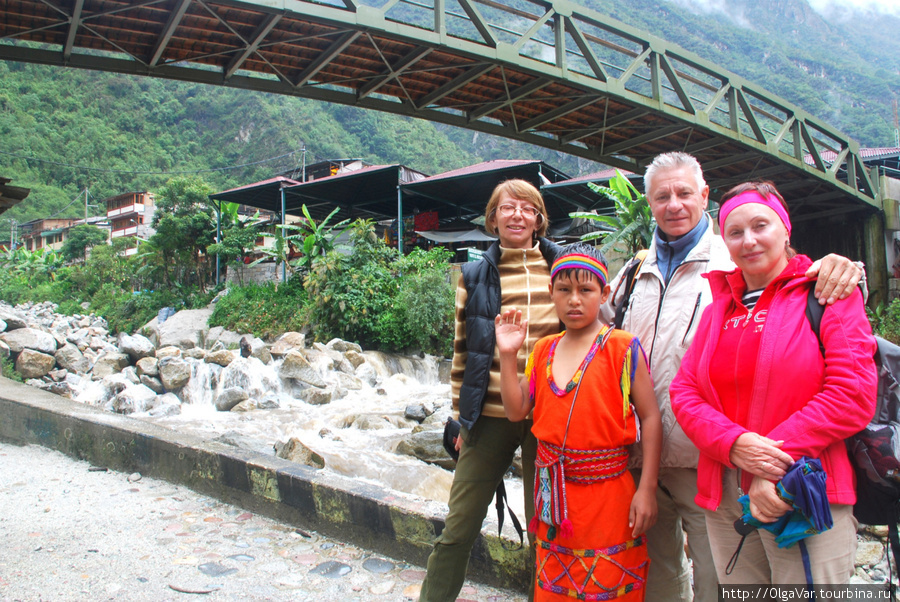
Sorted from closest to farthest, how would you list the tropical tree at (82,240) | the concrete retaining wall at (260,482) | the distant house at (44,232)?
the concrete retaining wall at (260,482)
the tropical tree at (82,240)
the distant house at (44,232)

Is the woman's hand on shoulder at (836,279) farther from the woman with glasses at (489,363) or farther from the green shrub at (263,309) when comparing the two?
the green shrub at (263,309)

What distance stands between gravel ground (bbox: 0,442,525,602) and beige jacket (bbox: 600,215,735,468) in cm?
115

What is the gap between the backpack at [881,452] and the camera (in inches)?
51.4

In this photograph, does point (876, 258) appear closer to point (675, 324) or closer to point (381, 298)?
point (381, 298)

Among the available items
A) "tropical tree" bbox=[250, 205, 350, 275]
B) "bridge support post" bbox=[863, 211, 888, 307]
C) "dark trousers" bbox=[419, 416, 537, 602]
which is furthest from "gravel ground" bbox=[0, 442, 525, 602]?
"bridge support post" bbox=[863, 211, 888, 307]

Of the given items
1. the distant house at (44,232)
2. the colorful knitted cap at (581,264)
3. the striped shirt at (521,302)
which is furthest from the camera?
the distant house at (44,232)

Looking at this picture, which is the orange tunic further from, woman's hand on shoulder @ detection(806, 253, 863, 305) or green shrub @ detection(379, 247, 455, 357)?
green shrub @ detection(379, 247, 455, 357)

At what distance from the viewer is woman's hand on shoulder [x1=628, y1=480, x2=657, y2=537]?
1.64 metres

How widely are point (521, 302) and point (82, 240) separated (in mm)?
38192

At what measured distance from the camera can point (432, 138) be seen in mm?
56656

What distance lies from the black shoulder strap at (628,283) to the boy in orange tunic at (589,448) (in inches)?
7.8

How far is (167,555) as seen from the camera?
9.30ft

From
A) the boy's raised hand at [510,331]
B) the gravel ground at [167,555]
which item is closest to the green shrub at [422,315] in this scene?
the gravel ground at [167,555]

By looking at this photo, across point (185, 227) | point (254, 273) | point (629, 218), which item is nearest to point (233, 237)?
point (254, 273)
